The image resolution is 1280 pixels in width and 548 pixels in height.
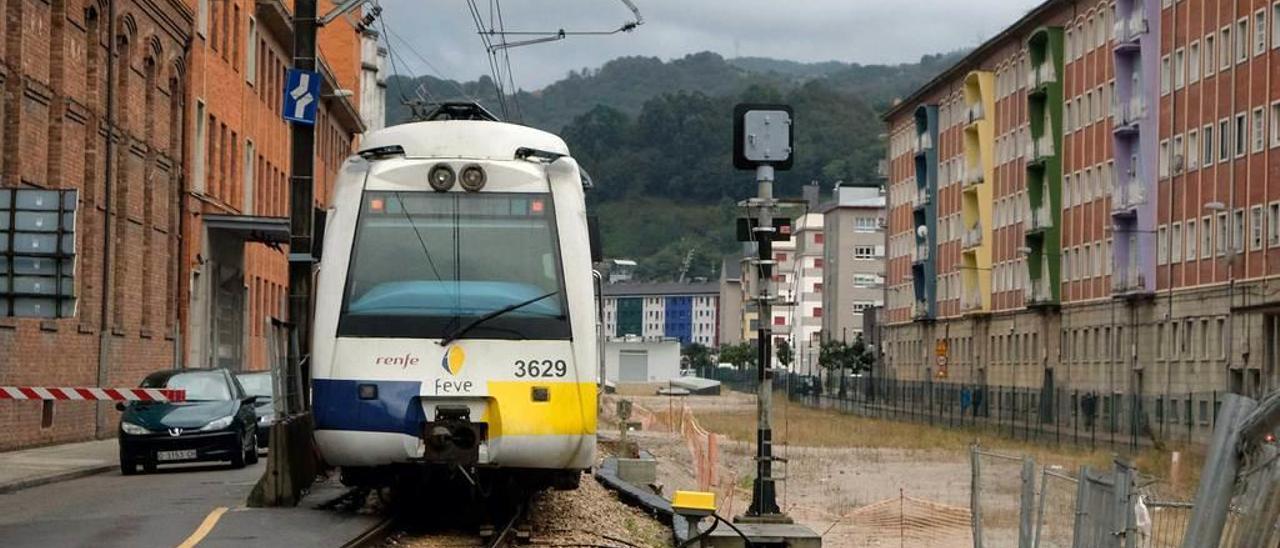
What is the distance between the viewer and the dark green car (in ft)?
99.2

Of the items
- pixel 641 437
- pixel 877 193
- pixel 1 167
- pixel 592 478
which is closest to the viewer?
pixel 592 478

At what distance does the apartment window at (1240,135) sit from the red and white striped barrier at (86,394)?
4365 centimetres

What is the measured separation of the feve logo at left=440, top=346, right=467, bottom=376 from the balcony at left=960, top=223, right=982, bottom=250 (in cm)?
8545

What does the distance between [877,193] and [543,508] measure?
486 feet

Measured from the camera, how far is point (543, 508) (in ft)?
74.3

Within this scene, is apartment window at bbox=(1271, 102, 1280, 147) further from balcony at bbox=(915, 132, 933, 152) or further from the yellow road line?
balcony at bbox=(915, 132, 933, 152)

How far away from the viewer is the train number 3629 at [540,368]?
18.2 metres

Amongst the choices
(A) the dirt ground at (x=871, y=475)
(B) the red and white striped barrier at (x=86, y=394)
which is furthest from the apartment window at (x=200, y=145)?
(B) the red and white striped barrier at (x=86, y=394)

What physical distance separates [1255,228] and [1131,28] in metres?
14.8

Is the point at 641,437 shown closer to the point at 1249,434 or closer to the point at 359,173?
the point at 359,173

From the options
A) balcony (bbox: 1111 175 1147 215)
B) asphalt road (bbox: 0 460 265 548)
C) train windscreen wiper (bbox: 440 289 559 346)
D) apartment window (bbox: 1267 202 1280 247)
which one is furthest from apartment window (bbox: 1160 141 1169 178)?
train windscreen wiper (bbox: 440 289 559 346)

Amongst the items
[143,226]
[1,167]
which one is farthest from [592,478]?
[143,226]

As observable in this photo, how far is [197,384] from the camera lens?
31422 millimetres

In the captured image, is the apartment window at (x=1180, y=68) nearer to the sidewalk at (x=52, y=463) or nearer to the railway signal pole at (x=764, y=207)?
the sidewalk at (x=52, y=463)
